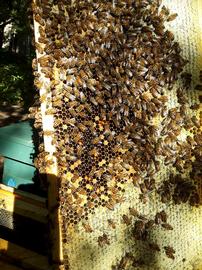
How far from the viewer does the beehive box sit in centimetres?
356

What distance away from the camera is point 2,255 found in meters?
4.00

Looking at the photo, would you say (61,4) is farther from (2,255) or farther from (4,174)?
(2,255)

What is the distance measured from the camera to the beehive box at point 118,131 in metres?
3.56

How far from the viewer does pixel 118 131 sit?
11.9 ft

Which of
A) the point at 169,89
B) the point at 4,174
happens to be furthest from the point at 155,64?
the point at 4,174

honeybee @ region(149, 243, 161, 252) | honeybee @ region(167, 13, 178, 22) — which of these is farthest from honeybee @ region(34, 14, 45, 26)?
honeybee @ region(149, 243, 161, 252)

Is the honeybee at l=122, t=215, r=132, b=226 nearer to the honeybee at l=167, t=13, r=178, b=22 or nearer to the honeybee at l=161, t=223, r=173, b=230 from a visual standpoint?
the honeybee at l=161, t=223, r=173, b=230

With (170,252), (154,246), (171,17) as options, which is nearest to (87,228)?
(154,246)

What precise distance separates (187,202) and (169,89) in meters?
1.18

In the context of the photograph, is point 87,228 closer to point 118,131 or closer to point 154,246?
point 154,246

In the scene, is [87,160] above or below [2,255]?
above

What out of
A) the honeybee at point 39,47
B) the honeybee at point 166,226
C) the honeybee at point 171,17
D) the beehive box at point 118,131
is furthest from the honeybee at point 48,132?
the honeybee at point 171,17

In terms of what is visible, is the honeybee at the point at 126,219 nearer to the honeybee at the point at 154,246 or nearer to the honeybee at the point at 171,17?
the honeybee at the point at 154,246

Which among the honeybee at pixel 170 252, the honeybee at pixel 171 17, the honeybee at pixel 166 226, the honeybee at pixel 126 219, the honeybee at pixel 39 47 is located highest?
the honeybee at pixel 171 17
